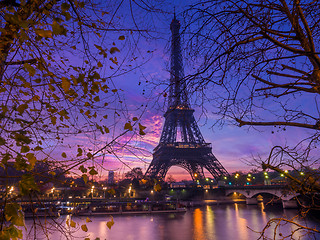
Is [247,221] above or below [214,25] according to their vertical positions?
below

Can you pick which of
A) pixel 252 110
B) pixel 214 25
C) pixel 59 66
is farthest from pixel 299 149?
pixel 59 66

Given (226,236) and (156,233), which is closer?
(226,236)

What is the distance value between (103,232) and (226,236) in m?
14.9

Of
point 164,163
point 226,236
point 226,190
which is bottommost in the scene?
point 226,236

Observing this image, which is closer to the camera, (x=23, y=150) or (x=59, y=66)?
(x=23, y=150)

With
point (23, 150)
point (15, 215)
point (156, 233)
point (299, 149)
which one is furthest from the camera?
point (156, 233)

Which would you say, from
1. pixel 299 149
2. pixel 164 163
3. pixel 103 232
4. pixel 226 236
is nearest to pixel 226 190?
pixel 164 163

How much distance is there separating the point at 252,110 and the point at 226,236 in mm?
26903

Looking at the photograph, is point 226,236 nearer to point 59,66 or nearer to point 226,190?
point 59,66

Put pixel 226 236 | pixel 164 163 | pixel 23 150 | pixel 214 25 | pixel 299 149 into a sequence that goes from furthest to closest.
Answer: pixel 164 163
pixel 226 236
pixel 299 149
pixel 214 25
pixel 23 150

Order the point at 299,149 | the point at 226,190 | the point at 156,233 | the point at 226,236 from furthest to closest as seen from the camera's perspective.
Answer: the point at 226,190 → the point at 156,233 → the point at 226,236 → the point at 299,149

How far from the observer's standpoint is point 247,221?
106ft

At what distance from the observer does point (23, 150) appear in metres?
1.52

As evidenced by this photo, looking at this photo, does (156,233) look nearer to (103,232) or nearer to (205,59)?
(103,232)
